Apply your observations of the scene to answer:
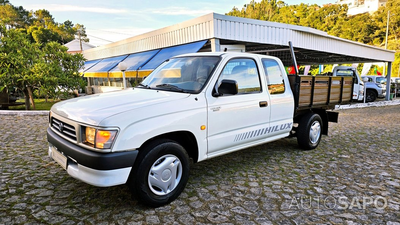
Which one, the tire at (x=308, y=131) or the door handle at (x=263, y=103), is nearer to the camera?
the door handle at (x=263, y=103)

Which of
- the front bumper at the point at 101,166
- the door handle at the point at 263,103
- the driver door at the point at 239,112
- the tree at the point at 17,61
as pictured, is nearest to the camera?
the front bumper at the point at 101,166

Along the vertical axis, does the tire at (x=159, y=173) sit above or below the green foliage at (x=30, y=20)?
below

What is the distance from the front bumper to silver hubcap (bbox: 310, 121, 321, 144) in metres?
4.06

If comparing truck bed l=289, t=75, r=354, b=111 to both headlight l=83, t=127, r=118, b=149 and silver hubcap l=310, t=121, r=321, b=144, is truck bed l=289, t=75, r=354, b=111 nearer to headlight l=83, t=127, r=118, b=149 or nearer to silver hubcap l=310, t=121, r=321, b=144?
silver hubcap l=310, t=121, r=321, b=144

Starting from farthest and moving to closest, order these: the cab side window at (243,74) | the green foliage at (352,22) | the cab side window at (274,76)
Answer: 1. the green foliage at (352,22)
2. the cab side window at (274,76)
3. the cab side window at (243,74)

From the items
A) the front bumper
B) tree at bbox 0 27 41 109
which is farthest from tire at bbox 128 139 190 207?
tree at bbox 0 27 41 109

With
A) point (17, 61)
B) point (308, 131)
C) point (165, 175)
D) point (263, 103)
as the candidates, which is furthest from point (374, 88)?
point (17, 61)

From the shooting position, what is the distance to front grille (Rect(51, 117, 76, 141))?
282cm

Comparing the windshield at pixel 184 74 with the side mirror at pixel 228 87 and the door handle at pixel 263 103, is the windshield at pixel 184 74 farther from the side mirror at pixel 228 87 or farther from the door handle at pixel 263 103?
the door handle at pixel 263 103

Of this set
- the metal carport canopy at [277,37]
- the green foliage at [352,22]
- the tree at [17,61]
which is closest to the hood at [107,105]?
the metal carport canopy at [277,37]

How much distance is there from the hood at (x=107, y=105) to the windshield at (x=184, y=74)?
0.75 ft

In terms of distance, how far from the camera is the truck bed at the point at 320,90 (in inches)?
188

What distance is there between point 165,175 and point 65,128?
132cm

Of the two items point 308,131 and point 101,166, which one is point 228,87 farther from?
point 308,131
